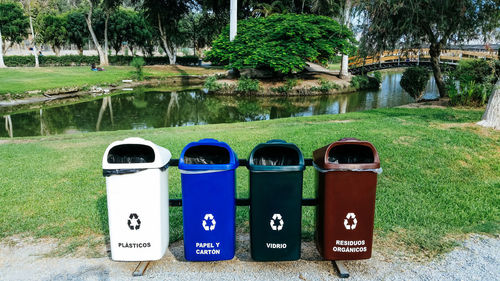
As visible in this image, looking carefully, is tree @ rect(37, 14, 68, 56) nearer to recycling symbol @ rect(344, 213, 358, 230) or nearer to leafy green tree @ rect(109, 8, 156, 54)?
leafy green tree @ rect(109, 8, 156, 54)

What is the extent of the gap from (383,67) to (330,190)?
123 ft

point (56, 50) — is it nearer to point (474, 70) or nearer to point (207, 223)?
point (474, 70)

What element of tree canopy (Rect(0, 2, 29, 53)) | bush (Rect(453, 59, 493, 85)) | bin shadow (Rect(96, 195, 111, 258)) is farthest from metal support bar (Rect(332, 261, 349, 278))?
tree canopy (Rect(0, 2, 29, 53))

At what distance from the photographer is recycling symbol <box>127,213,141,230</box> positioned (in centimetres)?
363

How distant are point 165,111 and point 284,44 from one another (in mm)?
13089

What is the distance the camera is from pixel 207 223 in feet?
12.1

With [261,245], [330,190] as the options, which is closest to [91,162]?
[261,245]

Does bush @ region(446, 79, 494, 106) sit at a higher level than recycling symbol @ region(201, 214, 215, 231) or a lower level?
higher

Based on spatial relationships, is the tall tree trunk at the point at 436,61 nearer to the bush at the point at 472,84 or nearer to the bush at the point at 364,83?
the bush at the point at 472,84

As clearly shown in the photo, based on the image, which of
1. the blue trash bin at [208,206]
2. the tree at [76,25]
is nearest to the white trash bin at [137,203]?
the blue trash bin at [208,206]

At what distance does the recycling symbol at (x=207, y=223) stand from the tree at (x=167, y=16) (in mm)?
45228

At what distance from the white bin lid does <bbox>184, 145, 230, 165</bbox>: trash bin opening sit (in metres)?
0.29

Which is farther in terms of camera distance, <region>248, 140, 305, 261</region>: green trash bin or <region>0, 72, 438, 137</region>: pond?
<region>0, 72, 438, 137</region>: pond

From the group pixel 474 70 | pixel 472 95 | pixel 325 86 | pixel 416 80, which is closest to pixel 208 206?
pixel 472 95
